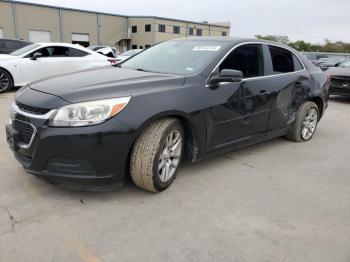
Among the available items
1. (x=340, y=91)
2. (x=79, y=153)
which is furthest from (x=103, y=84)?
(x=340, y=91)

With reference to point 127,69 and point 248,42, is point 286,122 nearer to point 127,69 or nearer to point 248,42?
point 248,42

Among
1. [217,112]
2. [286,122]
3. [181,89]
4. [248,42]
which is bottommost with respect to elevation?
[286,122]

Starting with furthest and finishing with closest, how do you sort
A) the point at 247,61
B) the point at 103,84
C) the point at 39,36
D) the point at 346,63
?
the point at 39,36, the point at 346,63, the point at 247,61, the point at 103,84

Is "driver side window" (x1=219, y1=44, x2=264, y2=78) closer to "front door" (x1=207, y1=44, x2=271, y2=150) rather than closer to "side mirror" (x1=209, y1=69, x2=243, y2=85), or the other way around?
"front door" (x1=207, y1=44, x2=271, y2=150)

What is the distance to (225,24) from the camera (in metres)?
66.6

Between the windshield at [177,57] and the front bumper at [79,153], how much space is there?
1.27 meters

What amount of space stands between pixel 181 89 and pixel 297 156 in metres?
2.32

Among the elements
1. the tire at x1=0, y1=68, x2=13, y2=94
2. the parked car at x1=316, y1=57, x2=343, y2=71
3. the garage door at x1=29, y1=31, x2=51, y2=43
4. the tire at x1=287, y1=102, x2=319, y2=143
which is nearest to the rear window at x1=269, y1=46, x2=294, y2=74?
the tire at x1=287, y1=102, x2=319, y2=143

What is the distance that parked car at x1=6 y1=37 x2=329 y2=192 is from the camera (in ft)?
10.2

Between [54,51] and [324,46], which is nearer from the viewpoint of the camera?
[54,51]

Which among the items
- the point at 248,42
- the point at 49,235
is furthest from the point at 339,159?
the point at 49,235

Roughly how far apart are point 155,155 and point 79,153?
0.69 meters

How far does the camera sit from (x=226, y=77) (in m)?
3.92

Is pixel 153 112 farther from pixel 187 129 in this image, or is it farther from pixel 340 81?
pixel 340 81
